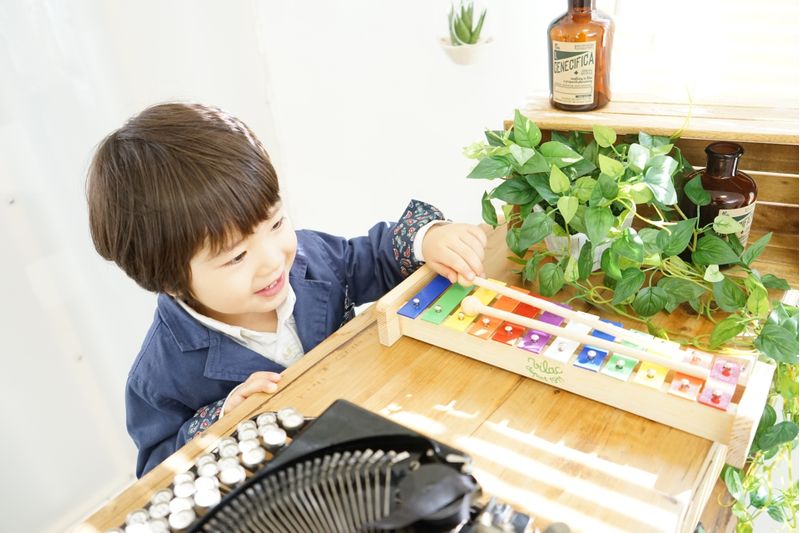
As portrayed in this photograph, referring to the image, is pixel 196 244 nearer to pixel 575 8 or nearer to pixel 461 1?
pixel 575 8

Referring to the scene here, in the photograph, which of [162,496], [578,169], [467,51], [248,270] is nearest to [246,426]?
[162,496]

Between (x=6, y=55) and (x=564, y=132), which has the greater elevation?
(x=6, y=55)

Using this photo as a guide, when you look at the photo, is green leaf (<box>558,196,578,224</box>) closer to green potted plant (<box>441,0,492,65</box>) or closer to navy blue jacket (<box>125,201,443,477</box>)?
navy blue jacket (<box>125,201,443,477</box>)

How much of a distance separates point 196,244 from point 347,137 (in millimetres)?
1138

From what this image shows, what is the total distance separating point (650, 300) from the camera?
0.95m

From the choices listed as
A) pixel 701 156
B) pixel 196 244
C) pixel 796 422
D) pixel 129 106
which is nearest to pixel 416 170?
pixel 129 106

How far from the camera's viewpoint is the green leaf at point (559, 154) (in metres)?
0.98

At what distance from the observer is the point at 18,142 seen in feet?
4.99

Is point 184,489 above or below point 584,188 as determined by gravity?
below

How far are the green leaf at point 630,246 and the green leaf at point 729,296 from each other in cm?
13

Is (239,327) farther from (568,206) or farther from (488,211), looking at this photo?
(568,206)

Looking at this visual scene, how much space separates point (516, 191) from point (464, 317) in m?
0.22

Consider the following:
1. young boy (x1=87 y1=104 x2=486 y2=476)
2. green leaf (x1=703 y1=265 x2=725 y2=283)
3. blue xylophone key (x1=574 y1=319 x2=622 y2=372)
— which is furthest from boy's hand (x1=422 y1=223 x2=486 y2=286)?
green leaf (x1=703 y1=265 x2=725 y2=283)

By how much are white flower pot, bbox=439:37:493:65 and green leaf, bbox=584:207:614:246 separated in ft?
2.44
